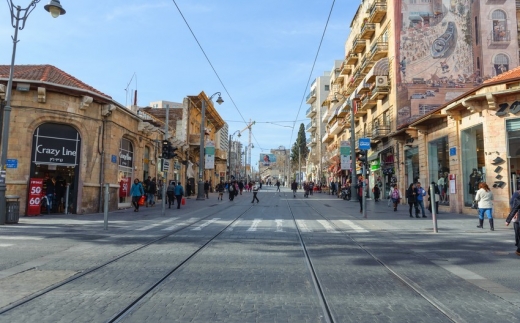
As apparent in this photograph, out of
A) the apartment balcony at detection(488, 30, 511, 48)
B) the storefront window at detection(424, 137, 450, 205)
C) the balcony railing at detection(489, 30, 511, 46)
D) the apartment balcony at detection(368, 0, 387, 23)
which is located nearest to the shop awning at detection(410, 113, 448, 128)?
the storefront window at detection(424, 137, 450, 205)

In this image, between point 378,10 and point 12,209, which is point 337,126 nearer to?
point 378,10

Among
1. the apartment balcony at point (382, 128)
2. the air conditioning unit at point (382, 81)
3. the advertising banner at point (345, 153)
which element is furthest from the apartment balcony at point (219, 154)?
the air conditioning unit at point (382, 81)

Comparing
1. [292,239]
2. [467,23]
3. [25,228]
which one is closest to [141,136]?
[25,228]

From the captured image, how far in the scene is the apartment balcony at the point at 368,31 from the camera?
38.5 m

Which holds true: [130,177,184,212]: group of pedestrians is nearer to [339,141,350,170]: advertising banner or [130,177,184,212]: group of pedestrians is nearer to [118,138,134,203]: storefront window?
[118,138,134,203]: storefront window

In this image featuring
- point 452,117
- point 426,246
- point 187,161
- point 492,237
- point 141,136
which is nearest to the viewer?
point 426,246

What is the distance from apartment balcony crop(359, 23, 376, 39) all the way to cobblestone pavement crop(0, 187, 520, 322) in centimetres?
3080

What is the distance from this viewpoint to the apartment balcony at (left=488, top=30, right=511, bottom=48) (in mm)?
30734

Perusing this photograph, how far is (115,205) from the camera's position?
21.4 meters

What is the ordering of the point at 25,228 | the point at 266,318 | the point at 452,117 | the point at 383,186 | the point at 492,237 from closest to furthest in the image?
the point at 266,318
the point at 492,237
the point at 25,228
the point at 452,117
the point at 383,186

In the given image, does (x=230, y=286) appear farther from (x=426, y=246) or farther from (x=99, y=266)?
(x=426, y=246)

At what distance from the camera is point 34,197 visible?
16.8 metres

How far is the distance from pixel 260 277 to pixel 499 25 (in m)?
33.0

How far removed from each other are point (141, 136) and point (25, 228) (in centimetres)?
1298
